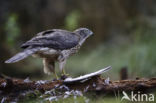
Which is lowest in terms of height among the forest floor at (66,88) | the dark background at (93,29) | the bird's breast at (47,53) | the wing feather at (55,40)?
the forest floor at (66,88)

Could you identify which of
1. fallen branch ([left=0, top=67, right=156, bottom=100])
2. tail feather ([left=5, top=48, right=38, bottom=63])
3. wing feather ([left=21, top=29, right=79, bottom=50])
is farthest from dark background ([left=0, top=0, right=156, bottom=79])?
fallen branch ([left=0, top=67, right=156, bottom=100])

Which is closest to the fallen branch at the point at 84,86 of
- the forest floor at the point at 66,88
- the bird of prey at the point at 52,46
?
the forest floor at the point at 66,88

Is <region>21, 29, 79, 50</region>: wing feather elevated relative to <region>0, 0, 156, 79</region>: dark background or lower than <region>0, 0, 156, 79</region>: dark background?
lower

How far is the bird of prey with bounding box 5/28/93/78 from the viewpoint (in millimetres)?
5781

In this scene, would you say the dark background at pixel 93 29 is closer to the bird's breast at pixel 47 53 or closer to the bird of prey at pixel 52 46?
the bird of prey at pixel 52 46

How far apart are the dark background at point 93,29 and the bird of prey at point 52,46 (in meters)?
3.79

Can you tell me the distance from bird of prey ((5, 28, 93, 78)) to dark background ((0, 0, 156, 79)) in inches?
149

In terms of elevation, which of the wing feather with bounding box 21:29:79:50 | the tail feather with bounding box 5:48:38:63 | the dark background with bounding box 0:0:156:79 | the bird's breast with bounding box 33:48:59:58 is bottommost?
the tail feather with bounding box 5:48:38:63

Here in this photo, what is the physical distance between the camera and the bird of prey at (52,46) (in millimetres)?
5781

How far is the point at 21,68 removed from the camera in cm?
1227

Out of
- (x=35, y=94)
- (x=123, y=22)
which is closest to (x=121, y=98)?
(x=35, y=94)

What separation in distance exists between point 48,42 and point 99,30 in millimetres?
7981

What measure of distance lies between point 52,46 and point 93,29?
310 inches

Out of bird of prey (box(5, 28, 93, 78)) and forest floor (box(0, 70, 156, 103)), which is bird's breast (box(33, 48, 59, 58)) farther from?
forest floor (box(0, 70, 156, 103))
